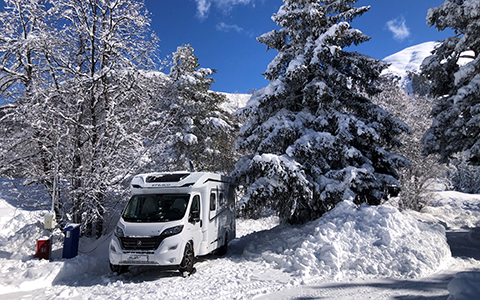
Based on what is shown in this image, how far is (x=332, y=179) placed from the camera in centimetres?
1040

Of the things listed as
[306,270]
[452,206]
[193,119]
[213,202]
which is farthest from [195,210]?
[452,206]

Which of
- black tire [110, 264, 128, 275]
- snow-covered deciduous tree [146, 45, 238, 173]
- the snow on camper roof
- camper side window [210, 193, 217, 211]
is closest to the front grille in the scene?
black tire [110, 264, 128, 275]

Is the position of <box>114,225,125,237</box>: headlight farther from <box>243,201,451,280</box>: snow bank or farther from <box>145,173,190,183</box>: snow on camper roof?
<box>243,201,451,280</box>: snow bank

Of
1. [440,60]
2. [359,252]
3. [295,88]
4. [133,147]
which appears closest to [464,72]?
[440,60]

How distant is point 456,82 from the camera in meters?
11.9

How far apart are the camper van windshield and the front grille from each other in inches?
23.1

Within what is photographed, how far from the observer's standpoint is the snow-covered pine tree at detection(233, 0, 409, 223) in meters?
9.95

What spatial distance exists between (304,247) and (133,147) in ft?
23.9

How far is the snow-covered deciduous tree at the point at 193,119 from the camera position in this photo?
19.4 metres

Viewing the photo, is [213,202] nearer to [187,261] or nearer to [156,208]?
[156,208]

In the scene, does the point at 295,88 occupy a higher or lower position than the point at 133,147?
higher

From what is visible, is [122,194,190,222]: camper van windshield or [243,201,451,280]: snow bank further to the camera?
[122,194,190,222]: camper van windshield

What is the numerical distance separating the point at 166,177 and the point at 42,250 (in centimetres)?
375

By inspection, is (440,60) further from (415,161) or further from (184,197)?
(184,197)
